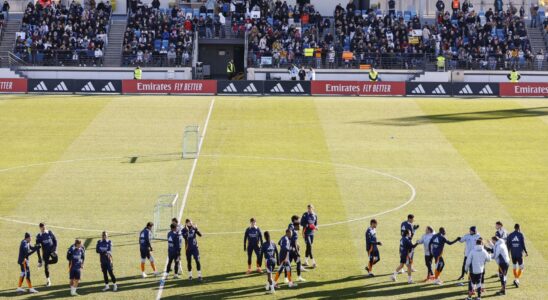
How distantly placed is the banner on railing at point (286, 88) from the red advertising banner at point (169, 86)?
3946 millimetres

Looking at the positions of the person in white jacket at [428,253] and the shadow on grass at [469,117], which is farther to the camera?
the shadow on grass at [469,117]

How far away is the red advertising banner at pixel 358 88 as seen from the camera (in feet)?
238

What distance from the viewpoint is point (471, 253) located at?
28594 mm

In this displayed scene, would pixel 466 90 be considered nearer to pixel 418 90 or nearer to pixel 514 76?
pixel 418 90

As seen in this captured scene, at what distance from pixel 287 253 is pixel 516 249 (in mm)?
7029

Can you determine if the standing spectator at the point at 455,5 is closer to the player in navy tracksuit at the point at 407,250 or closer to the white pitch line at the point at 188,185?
the white pitch line at the point at 188,185

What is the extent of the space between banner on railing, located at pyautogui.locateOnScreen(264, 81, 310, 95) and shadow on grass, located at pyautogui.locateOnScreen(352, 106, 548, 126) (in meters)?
11.5

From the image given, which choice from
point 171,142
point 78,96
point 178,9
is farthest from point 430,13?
point 171,142

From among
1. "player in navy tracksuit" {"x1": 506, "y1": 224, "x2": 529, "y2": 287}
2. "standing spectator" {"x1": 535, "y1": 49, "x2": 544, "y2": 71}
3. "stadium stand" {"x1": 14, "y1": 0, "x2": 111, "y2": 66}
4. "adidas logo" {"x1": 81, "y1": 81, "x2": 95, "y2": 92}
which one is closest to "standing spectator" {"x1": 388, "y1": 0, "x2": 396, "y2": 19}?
"standing spectator" {"x1": 535, "y1": 49, "x2": 544, "y2": 71}

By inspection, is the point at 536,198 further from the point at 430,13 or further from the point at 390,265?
the point at 430,13

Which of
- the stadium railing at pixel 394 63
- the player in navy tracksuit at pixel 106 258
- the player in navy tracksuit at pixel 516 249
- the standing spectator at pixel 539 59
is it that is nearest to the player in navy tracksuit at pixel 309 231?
the player in navy tracksuit at pixel 516 249

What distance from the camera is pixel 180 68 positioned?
8006cm

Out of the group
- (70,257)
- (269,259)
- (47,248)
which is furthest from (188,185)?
(70,257)

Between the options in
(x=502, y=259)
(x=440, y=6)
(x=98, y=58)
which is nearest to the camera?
(x=502, y=259)
